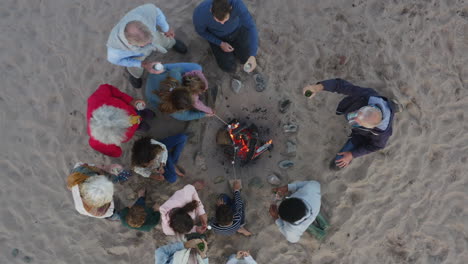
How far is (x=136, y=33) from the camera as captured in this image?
11.3 ft

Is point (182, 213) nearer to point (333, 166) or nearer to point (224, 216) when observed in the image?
point (224, 216)

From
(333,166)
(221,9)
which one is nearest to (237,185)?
(333,166)

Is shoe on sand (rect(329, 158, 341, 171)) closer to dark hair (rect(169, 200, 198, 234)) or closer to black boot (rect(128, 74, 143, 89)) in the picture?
dark hair (rect(169, 200, 198, 234))

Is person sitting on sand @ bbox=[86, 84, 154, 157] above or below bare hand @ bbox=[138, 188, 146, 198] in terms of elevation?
above

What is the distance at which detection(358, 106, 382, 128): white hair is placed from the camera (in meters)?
3.51

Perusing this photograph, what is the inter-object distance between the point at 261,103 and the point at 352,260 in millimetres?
2759

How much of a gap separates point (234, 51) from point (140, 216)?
2747mm

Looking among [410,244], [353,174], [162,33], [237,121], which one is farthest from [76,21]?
[410,244]

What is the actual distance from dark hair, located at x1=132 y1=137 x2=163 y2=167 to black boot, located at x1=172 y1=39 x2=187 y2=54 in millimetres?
1759

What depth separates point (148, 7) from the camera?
3.79 m

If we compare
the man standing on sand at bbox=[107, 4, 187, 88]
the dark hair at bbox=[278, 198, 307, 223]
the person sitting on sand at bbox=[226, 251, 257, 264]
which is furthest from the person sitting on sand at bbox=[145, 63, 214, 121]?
the person sitting on sand at bbox=[226, 251, 257, 264]

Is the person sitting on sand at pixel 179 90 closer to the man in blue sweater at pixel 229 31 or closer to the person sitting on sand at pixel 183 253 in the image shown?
the man in blue sweater at pixel 229 31

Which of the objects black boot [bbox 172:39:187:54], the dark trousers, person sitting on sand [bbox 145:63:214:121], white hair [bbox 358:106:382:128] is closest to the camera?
white hair [bbox 358:106:382:128]

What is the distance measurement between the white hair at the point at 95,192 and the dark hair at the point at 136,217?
0.37 m
